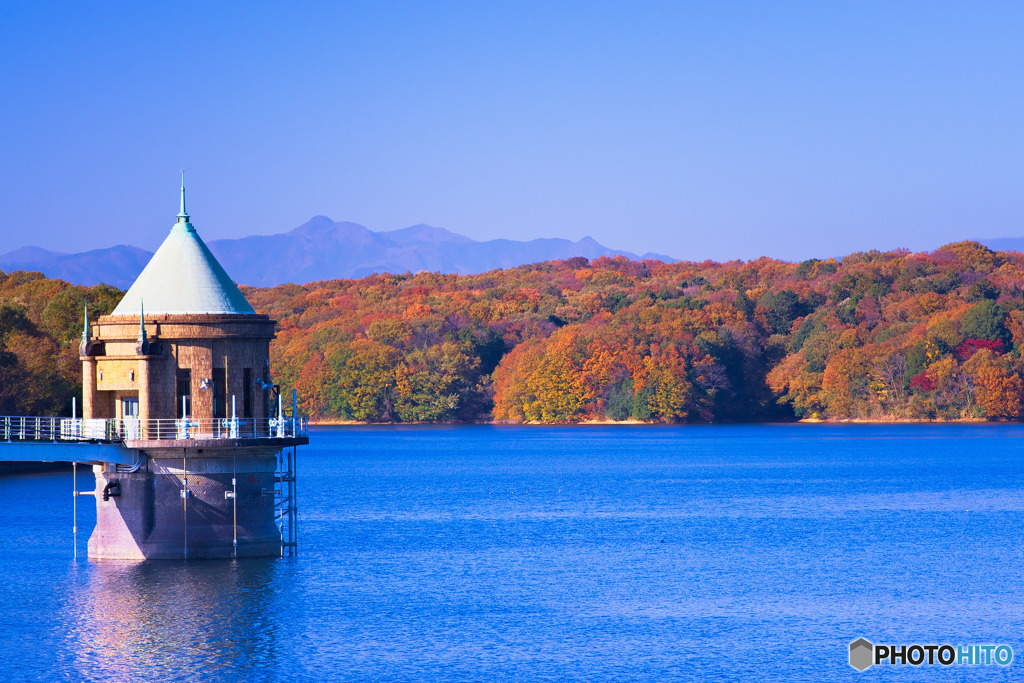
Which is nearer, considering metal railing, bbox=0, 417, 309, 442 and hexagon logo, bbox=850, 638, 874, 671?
hexagon logo, bbox=850, 638, 874, 671

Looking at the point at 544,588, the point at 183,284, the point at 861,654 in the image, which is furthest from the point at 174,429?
the point at 861,654

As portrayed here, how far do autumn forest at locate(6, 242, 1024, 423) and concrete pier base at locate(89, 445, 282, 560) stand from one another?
12146cm

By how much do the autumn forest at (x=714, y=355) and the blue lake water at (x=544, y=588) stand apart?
7548 cm

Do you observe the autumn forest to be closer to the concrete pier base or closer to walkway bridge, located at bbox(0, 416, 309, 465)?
walkway bridge, located at bbox(0, 416, 309, 465)

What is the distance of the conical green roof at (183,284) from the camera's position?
141ft

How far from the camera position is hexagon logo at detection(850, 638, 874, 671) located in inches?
1331

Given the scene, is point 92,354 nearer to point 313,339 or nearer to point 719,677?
point 719,677

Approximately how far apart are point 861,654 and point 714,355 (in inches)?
5198

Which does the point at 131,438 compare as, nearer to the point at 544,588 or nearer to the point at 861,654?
the point at 544,588

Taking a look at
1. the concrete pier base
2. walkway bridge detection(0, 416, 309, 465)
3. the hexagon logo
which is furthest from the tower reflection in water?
the hexagon logo

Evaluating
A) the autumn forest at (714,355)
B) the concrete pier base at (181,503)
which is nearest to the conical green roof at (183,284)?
the concrete pier base at (181,503)

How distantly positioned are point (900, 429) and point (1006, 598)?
113 metres

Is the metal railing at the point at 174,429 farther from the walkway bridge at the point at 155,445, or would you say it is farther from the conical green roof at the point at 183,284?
the conical green roof at the point at 183,284

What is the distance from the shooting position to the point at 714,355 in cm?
16575
